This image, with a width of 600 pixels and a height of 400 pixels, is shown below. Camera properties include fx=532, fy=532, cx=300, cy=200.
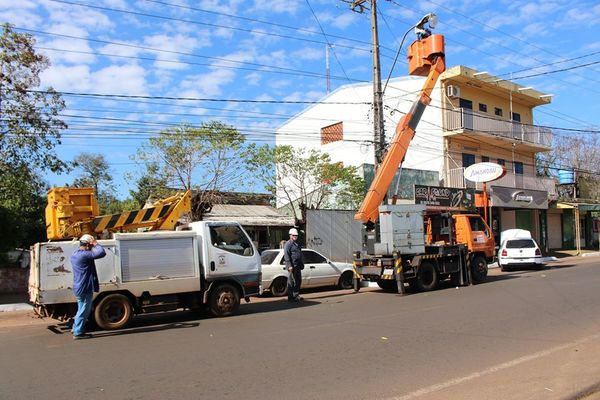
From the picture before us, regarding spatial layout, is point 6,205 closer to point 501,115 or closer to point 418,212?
point 418,212

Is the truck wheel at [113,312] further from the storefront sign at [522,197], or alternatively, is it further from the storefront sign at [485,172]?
the storefront sign at [522,197]

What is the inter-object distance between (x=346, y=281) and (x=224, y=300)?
21.0 feet

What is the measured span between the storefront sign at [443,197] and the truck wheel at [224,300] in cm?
1494

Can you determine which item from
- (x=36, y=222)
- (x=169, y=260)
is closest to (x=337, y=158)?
(x=36, y=222)

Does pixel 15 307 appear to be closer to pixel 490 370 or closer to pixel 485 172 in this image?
pixel 490 370

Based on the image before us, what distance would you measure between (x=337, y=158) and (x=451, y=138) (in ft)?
21.8

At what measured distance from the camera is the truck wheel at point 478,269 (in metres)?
17.7

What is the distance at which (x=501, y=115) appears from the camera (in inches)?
1346

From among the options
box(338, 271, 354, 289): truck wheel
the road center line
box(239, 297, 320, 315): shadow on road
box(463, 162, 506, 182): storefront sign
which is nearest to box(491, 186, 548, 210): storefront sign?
box(463, 162, 506, 182): storefront sign

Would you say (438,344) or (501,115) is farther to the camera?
(501,115)

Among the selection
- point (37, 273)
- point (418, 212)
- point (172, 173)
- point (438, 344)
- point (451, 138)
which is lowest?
point (438, 344)

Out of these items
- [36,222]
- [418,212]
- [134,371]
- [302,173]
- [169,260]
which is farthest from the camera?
[302,173]

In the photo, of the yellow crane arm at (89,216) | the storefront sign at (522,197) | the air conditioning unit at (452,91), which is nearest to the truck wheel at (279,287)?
the yellow crane arm at (89,216)

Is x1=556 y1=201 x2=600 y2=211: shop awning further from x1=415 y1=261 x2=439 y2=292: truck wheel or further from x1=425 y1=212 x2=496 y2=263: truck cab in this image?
x1=415 y1=261 x2=439 y2=292: truck wheel
